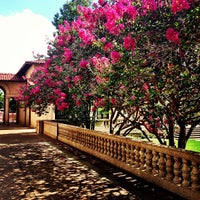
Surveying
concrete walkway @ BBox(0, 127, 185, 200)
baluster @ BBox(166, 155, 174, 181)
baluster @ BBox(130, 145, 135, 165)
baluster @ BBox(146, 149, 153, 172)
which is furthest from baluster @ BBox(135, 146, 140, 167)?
baluster @ BBox(166, 155, 174, 181)

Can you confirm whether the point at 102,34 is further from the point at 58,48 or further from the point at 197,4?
the point at 58,48

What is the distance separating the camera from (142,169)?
587 cm

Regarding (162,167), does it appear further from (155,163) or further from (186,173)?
(186,173)

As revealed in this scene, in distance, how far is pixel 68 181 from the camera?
572 cm

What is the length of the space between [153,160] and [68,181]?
6.27 feet

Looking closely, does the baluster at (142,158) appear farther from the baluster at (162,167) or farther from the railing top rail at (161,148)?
the baluster at (162,167)

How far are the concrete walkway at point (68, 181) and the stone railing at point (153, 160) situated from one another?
19 cm

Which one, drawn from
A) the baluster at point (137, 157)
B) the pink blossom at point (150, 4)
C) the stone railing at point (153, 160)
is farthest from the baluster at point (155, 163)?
the pink blossom at point (150, 4)

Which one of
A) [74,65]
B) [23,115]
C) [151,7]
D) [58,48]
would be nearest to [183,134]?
[151,7]

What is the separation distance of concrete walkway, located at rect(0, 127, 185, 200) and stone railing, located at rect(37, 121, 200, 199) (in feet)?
0.62

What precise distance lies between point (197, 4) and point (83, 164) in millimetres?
5245

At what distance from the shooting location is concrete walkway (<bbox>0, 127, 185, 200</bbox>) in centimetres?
479

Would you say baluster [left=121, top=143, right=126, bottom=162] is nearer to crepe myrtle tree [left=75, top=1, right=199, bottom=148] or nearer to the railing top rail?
the railing top rail

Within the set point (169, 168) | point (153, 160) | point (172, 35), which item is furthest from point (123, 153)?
point (172, 35)
